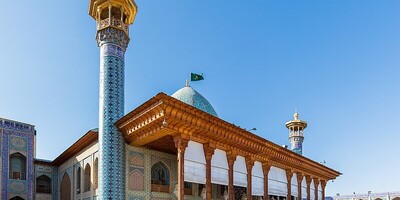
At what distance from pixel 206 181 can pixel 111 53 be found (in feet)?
18.6

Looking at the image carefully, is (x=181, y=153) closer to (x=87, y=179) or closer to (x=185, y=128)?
(x=185, y=128)

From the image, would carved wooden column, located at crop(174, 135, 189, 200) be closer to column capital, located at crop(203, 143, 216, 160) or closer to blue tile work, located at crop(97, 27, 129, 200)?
column capital, located at crop(203, 143, 216, 160)

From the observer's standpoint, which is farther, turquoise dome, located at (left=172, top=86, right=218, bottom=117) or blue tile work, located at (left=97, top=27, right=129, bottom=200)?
turquoise dome, located at (left=172, top=86, right=218, bottom=117)

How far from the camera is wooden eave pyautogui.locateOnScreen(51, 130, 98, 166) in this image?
13.9m

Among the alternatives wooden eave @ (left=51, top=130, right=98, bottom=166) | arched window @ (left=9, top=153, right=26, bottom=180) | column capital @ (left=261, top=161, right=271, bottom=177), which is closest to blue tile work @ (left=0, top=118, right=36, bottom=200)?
arched window @ (left=9, top=153, right=26, bottom=180)

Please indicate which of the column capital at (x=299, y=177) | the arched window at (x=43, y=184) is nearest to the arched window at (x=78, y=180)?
the arched window at (x=43, y=184)

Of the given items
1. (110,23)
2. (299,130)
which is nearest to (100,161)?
(110,23)

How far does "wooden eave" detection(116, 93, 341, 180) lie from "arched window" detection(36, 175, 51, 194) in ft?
33.6

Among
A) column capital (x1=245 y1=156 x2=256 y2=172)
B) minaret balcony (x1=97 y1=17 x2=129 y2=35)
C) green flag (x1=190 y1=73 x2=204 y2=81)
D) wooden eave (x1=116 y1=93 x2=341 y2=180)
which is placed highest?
minaret balcony (x1=97 y1=17 x2=129 y2=35)

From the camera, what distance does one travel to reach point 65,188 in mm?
18828

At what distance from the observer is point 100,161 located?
12.0 metres

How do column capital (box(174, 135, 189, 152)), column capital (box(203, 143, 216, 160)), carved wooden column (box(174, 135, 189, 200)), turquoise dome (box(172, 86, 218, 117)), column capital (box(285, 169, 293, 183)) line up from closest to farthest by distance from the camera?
carved wooden column (box(174, 135, 189, 200))
column capital (box(174, 135, 189, 152))
column capital (box(203, 143, 216, 160))
column capital (box(285, 169, 293, 183))
turquoise dome (box(172, 86, 218, 117))

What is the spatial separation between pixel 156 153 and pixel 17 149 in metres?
9.78

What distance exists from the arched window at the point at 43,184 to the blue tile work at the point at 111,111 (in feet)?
32.8
